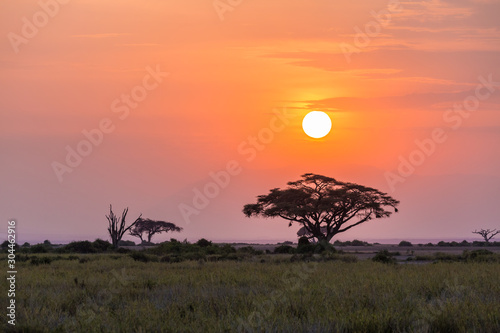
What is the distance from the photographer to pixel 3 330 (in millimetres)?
10844

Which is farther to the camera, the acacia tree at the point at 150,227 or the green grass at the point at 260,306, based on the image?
the acacia tree at the point at 150,227

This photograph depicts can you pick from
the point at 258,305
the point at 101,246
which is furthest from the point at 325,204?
the point at 258,305

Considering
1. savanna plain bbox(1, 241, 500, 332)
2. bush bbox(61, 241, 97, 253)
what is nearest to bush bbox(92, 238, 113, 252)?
bush bbox(61, 241, 97, 253)

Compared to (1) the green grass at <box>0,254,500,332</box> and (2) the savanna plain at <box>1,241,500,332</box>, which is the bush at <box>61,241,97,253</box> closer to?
(2) the savanna plain at <box>1,241,500,332</box>

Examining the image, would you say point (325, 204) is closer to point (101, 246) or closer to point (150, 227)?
point (101, 246)

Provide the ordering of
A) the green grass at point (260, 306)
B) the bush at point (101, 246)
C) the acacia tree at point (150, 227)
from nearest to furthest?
1. the green grass at point (260, 306)
2. the bush at point (101, 246)
3. the acacia tree at point (150, 227)

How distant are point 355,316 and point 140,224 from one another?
112716 mm

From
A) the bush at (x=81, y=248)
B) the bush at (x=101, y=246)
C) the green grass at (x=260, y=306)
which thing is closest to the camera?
the green grass at (x=260, y=306)

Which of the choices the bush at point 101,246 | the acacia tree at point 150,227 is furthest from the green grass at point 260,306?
the acacia tree at point 150,227

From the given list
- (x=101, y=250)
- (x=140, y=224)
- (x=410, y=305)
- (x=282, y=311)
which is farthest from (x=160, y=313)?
(x=140, y=224)

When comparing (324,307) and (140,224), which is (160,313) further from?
(140,224)

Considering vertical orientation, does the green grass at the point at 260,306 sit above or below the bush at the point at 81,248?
below

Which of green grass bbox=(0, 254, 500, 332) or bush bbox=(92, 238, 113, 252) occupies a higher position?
bush bbox=(92, 238, 113, 252)

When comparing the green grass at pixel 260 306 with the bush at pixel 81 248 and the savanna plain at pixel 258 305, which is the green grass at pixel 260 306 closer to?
the savanna plain at pixel 258 305
